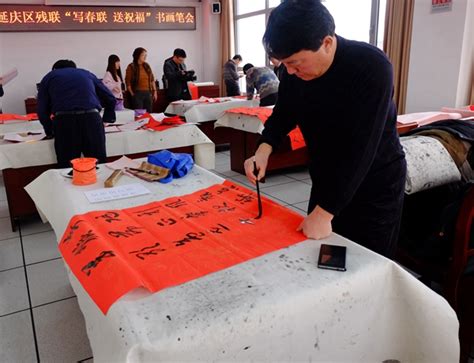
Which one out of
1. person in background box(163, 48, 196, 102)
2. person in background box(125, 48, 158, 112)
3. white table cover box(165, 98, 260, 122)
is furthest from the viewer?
person in background box(163, 48, 196, 102)

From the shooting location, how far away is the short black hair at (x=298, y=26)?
0.84 meters

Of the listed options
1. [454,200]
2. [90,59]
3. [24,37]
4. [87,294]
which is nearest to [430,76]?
[454,200]

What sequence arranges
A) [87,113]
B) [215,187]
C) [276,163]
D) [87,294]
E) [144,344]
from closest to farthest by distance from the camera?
1. [144,344]
2. [87,294]
3. [215,187]
4. [87,113]
5. [276,163]

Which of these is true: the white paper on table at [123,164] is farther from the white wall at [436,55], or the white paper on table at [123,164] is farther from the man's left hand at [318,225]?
the white wall at [436,55]

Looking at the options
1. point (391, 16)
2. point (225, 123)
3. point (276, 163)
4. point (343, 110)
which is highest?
point (391, 16)

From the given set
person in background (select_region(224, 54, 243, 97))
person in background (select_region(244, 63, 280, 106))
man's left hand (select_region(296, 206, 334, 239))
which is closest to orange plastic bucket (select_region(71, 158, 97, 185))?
man's left hand (select_region(296, 206, 334, 239))

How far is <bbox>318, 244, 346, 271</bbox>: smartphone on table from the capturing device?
87 cm

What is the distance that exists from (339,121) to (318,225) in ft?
0.85

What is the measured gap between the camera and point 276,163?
378 cm

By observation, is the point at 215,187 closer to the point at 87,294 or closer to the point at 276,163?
the point at 87,294

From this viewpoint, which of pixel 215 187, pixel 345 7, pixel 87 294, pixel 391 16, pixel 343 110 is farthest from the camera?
pixel 345 7

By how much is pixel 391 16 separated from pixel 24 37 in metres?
5.65

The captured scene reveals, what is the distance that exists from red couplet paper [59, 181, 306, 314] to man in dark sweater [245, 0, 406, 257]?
12cm

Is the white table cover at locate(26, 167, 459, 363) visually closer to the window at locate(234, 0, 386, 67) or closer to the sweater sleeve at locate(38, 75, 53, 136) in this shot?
the sweater sleeve at locate(38, 75, 53, 136)
